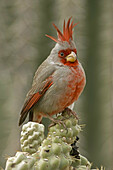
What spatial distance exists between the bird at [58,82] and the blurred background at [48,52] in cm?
96

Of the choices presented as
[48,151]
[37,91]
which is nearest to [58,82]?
[37,91]

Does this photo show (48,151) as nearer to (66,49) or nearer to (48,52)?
(66,49)

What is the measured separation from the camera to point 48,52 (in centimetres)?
279

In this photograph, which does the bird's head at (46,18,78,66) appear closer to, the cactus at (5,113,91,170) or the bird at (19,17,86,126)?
the bird at (19,17,86,126)

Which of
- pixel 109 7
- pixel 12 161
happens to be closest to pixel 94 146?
pixel 109 7

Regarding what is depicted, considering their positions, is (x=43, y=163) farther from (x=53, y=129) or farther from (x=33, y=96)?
(x=33, y=96)

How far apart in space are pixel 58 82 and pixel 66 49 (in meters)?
0.17

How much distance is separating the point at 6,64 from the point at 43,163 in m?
2.16

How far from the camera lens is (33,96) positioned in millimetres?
1857

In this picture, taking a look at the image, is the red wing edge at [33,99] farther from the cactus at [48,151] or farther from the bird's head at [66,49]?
the cactus at [48,151]

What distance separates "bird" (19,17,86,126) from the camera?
67.0 inches

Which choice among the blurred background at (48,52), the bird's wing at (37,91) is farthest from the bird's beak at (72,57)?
the blurred background at (48,52)

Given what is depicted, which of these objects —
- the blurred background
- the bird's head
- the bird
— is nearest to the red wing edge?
the bird

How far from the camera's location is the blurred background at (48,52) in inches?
110
